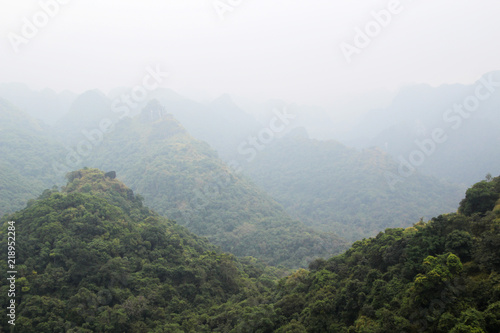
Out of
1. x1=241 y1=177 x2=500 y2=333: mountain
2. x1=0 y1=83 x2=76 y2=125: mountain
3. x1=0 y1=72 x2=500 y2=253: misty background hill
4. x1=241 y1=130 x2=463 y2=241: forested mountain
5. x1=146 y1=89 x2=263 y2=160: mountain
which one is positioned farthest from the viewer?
x1=146 y1=89 x2=263 y2=160: mountain

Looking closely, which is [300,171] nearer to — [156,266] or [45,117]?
[156,266]

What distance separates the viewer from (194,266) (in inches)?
1043

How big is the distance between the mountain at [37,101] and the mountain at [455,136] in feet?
491

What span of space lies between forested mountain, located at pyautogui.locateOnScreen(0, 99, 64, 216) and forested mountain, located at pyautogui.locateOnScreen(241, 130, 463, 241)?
5836 centimetres

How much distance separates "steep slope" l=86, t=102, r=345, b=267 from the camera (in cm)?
5088

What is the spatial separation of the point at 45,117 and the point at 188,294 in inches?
5429

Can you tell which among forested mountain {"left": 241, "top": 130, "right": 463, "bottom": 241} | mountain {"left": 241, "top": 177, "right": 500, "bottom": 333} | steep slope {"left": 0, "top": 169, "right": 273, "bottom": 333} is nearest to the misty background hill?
forested mountain {"left": 241, "top": 130, "right": 463, "bottom": 241}

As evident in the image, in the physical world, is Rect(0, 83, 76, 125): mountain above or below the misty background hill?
above

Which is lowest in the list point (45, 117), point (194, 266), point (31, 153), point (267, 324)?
point (267, 324)

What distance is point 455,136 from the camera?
448 ft

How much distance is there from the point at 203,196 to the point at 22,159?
134 ft

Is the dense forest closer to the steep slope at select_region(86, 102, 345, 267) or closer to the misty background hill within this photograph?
the steep slope at select_region(86, 102, 345, 267)

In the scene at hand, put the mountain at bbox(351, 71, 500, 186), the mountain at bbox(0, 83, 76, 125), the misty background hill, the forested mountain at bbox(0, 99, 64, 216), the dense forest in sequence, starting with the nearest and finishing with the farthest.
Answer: the dense forest, the forested mountain at bbox(0, 99, 64, 216), the misty background hill, the mountain at bbox(351, 71, 500, 186), the mountain at bbox(0, 83, 76, 125)

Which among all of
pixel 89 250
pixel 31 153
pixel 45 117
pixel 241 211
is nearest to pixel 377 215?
pixel 241 211
